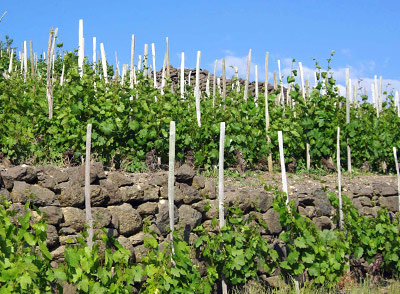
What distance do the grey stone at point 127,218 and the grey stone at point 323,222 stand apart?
2471 mm

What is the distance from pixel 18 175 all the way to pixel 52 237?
64 centimetres

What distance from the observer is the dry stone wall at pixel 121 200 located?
180 inches

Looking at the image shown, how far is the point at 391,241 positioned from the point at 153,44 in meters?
5.41

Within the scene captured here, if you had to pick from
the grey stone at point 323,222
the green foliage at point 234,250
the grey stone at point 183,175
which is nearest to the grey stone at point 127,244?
the green foliage at point 234,250

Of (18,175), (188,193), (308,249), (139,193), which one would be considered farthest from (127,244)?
(308,249)

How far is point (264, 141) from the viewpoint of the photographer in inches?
295

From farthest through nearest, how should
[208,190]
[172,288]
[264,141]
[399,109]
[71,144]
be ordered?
[399,109] < [264,141] < [71,144] < [208,190] < [172,288]

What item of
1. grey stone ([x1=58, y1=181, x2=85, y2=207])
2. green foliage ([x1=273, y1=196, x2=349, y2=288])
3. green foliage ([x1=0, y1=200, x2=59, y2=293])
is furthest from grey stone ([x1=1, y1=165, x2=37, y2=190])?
green foliage ([x1=273, y1=196, x2=349, y2=288])

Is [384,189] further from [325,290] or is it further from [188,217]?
[188,217]

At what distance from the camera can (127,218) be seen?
4984 mm

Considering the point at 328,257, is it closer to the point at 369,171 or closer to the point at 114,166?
the point at 114,166

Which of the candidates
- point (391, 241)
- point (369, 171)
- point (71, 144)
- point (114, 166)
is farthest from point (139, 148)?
point (369, 171)

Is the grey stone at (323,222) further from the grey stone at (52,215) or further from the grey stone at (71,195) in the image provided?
the grey stone at (52,215)

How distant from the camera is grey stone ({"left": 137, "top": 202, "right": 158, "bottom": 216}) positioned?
513cm
